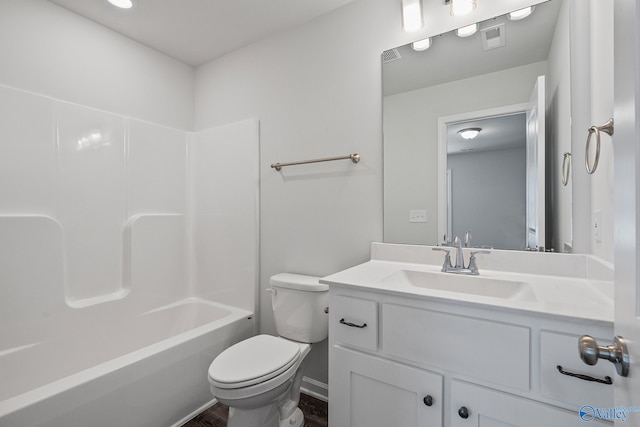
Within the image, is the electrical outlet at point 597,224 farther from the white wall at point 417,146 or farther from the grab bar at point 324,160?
A: the grab bar at point 324,160

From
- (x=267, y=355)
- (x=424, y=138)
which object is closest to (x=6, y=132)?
(x=267, y=355)

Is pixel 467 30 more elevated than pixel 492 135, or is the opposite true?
pixel 467 30

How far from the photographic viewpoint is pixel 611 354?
527 mm

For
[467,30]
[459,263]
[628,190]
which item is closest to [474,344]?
[459,263]

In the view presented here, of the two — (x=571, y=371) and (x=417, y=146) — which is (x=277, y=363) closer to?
(x=571, y=371)

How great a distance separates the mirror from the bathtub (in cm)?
134

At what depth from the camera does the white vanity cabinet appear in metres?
0.82

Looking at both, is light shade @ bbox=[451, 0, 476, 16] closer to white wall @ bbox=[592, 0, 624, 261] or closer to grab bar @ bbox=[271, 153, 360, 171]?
white wall @ bbox=[592, 0, 624, 261]

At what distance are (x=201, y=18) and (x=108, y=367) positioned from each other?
2.10 m

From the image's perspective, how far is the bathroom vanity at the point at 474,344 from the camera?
821 mm

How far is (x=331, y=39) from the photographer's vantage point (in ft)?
6.17

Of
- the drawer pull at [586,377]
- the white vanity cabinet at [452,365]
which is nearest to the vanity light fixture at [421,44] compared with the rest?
the white vanity cabinet at [452,365]

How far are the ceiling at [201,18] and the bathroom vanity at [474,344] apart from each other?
167cm

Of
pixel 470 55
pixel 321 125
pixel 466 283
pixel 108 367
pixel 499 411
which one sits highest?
pixel 470 55
